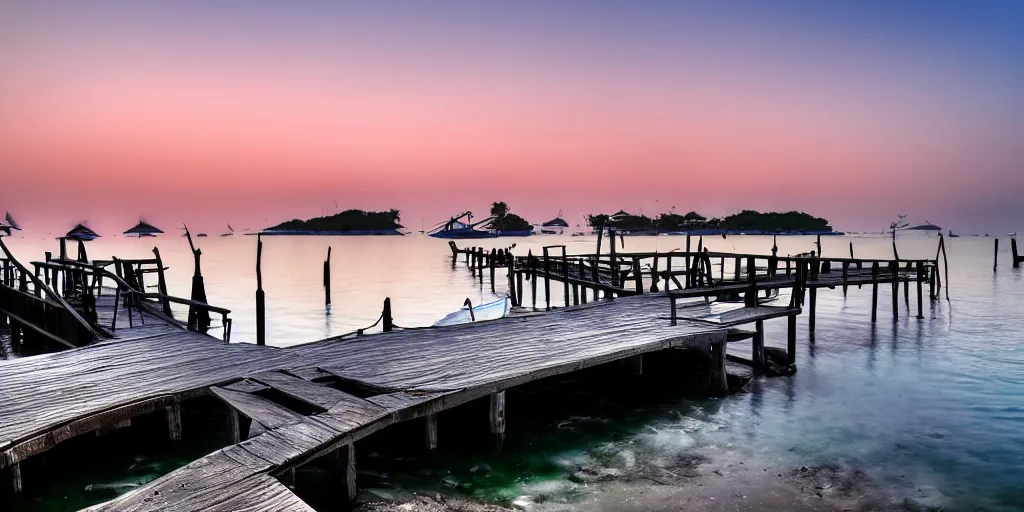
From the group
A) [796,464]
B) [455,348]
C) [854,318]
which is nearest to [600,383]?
[455,348]

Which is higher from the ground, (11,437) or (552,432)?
(11,437)

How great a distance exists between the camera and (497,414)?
1045 centimetres

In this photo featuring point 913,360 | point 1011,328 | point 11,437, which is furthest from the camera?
point 1011,328

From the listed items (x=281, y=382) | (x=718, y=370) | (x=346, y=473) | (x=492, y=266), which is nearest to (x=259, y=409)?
(x=281, y=382)

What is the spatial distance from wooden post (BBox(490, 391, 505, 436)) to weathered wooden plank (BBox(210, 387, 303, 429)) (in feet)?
11.1

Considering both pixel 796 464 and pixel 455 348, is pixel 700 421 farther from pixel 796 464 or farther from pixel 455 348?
pixel 455 348

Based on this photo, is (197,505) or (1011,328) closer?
(197,505)

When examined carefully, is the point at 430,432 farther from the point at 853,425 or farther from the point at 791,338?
the point at 791,338

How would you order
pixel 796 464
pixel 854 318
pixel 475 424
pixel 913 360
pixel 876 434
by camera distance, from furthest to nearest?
1. pixel 854 318
2. pixel 913 360
3. pixel 876 434
4. pixel 475 424
5. pixel 796 464

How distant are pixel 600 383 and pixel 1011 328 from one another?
915 inches

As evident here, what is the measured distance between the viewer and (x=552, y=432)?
1151 centimetres

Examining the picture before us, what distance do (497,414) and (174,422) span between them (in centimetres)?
501

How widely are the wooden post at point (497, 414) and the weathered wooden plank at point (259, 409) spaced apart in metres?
3.38

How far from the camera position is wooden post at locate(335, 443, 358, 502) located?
792 cm
